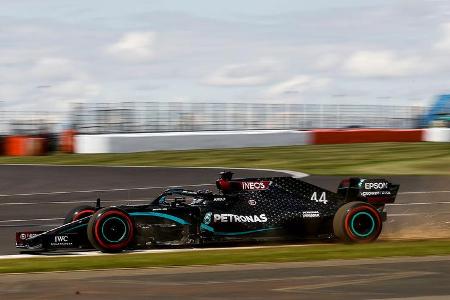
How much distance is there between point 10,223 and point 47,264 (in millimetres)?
6182

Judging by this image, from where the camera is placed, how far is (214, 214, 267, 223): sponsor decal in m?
12.5

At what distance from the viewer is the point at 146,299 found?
26.5 ft

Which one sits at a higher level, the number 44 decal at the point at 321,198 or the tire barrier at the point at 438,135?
the tire barrier at the point at 438,135

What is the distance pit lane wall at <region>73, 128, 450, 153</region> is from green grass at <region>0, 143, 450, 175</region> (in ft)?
3.88

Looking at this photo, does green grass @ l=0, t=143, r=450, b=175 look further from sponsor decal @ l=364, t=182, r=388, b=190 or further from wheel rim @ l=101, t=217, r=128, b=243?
wheel rim @ l=101, t=217, r=128, b=243

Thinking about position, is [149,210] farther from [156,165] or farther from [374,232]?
[156,165]

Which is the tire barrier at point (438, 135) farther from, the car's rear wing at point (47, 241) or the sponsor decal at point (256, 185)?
the car's rear wing at point (47, 241)

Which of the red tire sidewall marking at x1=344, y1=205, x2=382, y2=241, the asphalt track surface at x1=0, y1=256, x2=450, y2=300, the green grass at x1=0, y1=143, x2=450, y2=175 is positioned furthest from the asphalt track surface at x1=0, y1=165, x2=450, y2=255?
the asphalt track surface at x1=0, y1=256, x2=450, y2=300

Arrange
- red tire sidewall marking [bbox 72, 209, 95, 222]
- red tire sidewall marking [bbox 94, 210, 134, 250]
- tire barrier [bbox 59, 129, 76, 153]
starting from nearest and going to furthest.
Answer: red tire sidewall marking [bbox 94, 210, 134, 250]
red tire sidewall marking [bbox 72, 209, 95, 222]
tire barrier [bbox 59, 129, 76, 153]

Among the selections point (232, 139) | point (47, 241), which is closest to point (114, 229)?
point (47, 241)

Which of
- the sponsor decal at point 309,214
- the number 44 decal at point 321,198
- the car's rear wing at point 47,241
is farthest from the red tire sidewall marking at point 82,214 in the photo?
the number 44 decal at point 321,198

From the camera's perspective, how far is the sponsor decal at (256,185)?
12.9m

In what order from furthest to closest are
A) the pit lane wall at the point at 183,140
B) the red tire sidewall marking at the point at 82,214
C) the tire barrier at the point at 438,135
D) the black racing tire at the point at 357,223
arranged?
the tire barrier at the point at 438,135
the pit lane wall at the point at 183,140
the red tire sidewall marking at the point at 82,214
the black racing tire at the point at 357,223

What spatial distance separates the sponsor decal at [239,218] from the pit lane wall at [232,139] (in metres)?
22.9
